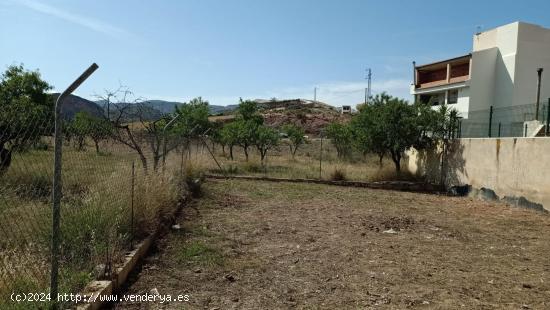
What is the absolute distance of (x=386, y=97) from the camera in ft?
60.8

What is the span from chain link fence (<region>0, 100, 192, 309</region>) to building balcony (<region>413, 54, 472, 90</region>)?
40309mm

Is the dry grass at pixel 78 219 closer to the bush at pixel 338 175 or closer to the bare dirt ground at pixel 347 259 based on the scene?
the bare dirt ground at pixel 347 259

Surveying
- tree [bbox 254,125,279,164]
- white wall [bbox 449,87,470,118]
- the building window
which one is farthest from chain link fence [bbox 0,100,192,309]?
the building window

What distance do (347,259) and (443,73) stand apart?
142 ft

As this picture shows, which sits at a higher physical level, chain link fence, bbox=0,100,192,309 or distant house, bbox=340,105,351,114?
distant house, bbox=340,105,351,114

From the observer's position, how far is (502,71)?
4100cm

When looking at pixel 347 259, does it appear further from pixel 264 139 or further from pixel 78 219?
pixel 264 139

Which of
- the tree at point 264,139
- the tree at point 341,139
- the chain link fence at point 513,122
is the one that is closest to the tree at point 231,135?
the tree at point 264,139

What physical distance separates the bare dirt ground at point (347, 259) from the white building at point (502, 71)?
3353 cm

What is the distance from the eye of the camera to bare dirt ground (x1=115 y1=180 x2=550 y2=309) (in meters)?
4.59

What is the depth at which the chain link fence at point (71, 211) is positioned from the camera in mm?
4077

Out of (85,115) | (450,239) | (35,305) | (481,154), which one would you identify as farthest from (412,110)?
(35,305)

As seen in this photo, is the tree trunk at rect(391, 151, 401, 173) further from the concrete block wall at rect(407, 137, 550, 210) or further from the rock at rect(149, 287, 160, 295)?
the rock at rect(149, 287, 160, 295)

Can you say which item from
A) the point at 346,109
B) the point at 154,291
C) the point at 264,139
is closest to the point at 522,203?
the point at 154,291
